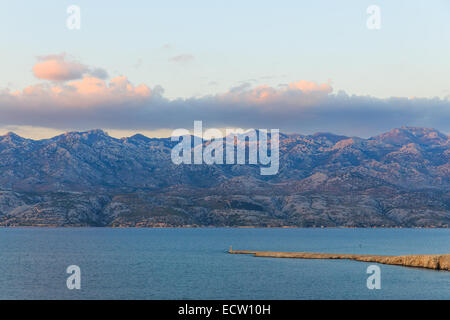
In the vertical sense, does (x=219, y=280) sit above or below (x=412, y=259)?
below

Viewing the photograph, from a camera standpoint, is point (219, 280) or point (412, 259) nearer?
point (219, 280)

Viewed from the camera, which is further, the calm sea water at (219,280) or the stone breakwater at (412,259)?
the stone breakwater at (412,259)

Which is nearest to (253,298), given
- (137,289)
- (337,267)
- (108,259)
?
(137,289)

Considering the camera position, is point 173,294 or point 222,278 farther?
point 222,278

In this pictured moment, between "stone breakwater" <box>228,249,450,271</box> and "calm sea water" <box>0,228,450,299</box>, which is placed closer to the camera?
"calm sea water" <box>0,228,450,299</box>
